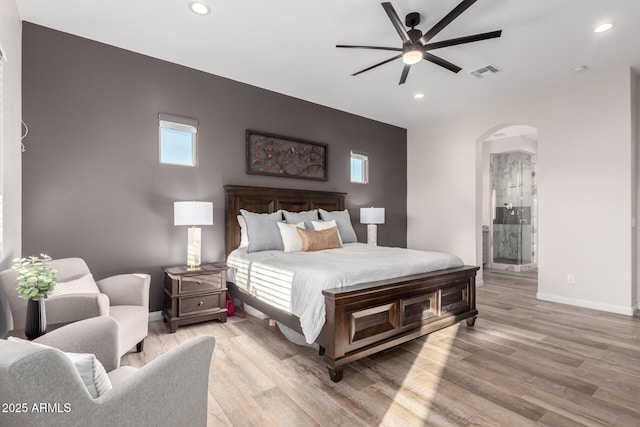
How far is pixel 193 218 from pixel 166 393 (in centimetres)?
239

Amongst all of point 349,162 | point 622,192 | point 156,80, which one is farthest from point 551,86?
point 156,80

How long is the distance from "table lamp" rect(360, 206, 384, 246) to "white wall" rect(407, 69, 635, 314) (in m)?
1.50

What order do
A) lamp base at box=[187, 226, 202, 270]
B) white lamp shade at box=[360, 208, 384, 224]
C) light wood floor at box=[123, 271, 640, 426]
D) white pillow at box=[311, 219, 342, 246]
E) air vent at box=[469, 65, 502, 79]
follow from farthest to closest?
white lamp shade at box=[360, 208, 384, 224]
white pillow at box=[311, 219, 342, 246]
air vent at box=[469, 65, 502, 79]
lamp base at box=[187, 226, 202, 270]
light wood floor at box=[123, 271, 640, 426]

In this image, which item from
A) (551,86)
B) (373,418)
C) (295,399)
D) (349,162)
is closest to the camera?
(373,418)

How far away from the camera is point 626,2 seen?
2.62 m

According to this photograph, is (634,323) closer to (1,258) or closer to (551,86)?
(551,86)

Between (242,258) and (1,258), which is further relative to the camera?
(242,258)

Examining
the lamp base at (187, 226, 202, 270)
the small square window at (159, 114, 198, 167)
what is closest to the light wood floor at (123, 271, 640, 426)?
the lamp base at (187, 226, 202, 270)

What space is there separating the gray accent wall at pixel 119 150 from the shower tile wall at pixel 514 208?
5673 mm

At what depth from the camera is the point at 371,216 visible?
519 centimetres

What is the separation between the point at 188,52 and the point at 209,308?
2757 mm

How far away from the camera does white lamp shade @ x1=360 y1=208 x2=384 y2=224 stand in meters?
5.19

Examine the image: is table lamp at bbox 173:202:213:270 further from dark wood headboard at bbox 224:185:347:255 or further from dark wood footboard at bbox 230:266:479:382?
dark wood footboard at bbox 230:266:479:382

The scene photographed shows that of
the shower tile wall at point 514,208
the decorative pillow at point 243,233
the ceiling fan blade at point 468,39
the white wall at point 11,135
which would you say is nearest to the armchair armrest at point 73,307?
the white wall at point 11,135
